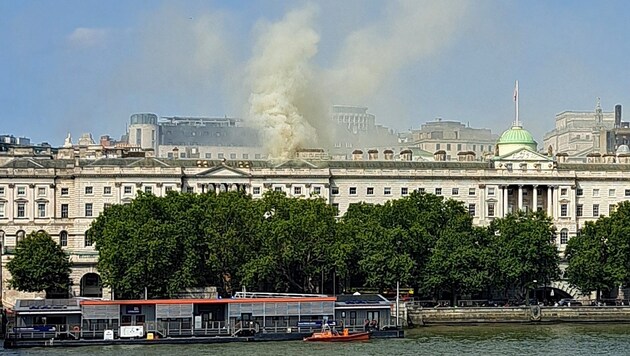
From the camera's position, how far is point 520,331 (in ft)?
327

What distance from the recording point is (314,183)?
138 meters

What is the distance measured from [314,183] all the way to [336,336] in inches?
1878

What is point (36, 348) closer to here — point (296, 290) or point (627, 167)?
point (296, 290)

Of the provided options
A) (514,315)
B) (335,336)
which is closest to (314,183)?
(514,315)

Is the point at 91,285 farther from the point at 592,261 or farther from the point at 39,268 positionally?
the point at 592,261

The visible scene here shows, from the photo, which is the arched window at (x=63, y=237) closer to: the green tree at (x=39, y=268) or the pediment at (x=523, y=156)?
the green tree at (x=39, y=268)

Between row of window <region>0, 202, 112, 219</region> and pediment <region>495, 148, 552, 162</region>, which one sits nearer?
row of window <region>0, 202, 112, 219</region>

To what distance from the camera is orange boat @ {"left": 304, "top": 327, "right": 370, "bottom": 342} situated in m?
91.2

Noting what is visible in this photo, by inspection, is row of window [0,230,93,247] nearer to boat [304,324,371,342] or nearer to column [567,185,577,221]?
column [567,185,577,221]

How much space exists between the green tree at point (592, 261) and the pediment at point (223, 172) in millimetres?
32863

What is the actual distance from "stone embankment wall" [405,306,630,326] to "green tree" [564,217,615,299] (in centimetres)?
523

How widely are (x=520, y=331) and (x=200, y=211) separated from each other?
26093mm

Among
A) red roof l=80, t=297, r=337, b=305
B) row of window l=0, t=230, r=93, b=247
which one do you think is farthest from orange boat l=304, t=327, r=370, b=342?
row of window l=0, t=230, r=93, b=247

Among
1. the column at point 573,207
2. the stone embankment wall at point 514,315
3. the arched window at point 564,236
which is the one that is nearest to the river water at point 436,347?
the stone embankment wall at point 514,315
